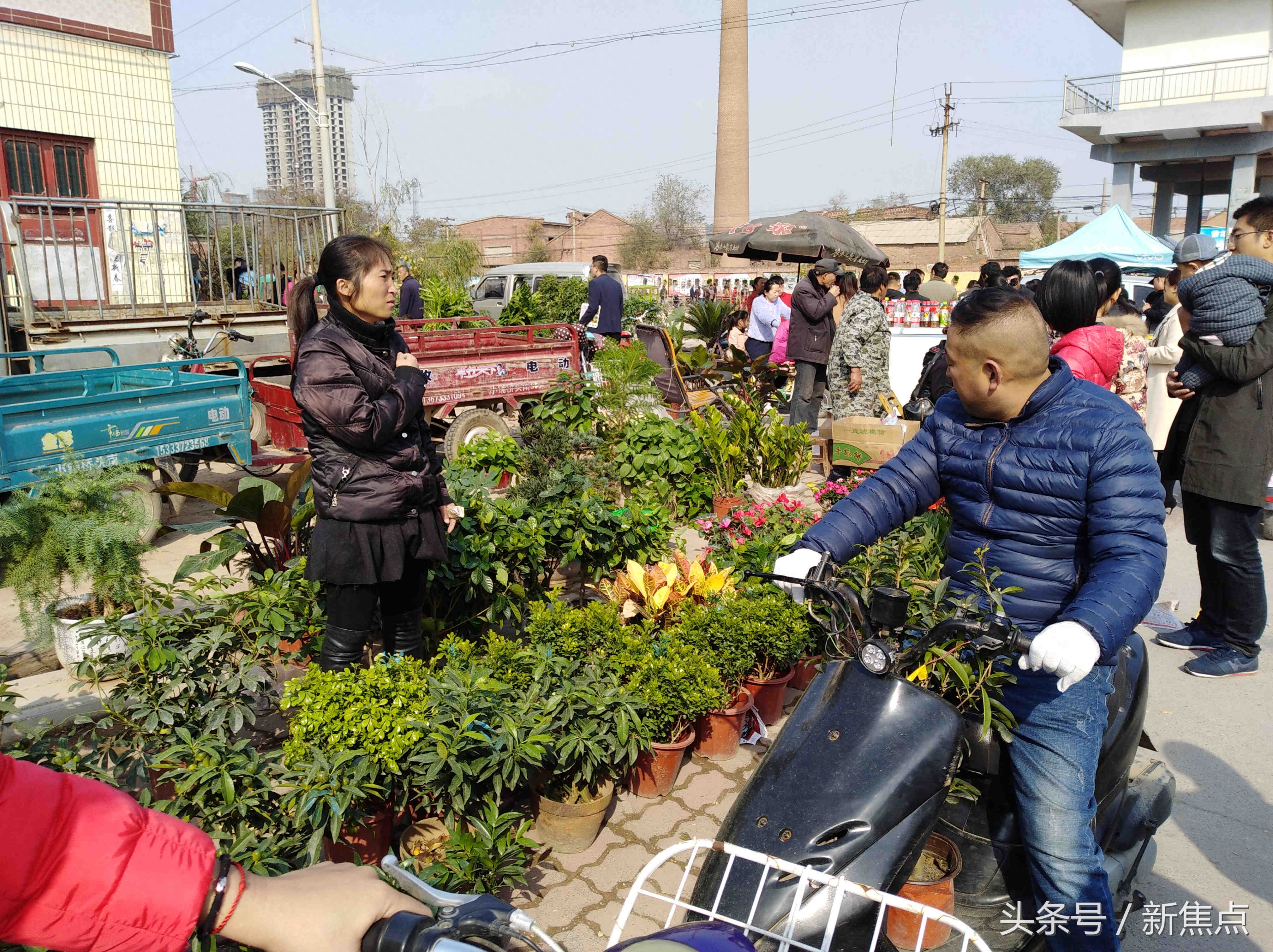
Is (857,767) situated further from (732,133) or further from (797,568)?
(732,133)

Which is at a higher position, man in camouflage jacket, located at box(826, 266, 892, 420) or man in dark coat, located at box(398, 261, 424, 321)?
man in dark coat, located at box(398, 261, 424, 321)

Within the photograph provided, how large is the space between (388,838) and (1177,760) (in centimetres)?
319

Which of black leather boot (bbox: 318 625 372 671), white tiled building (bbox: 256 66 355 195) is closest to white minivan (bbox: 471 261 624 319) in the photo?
black leather boot (bbox: 318 625 372 671)

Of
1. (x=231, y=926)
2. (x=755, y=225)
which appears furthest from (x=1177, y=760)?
(x=755, y=225)

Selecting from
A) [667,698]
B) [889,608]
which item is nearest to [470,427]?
[667,698]

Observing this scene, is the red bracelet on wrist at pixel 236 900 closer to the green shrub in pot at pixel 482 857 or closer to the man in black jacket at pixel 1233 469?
the green shrub in pot at pixel 482 857

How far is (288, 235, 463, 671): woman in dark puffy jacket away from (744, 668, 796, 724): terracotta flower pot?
1.50 m

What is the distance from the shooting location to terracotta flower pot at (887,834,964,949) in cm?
215

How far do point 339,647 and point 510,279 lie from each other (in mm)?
16871

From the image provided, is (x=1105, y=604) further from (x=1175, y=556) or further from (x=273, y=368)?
(x=273, y=368)

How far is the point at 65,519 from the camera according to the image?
11.7 ft

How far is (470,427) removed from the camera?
26.6 ft

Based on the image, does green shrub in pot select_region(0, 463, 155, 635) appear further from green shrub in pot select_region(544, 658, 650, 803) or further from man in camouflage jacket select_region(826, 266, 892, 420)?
man in camouflage jacket select_region(826, 266, 892, 420)

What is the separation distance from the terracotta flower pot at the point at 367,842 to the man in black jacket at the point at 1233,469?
3839 millimetres
